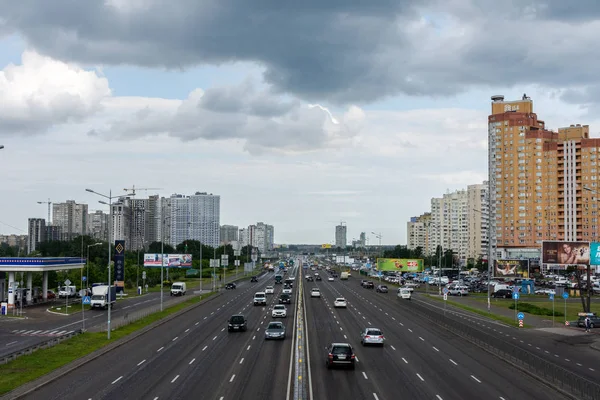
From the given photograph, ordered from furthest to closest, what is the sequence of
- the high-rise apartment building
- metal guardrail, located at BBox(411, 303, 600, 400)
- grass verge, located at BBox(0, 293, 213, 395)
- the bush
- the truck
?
the high-rise apartment building → the truck → the bush → grass verge, located at BBox(0, 293, 213, 395) → metal guardrail, located at BBox(411, 303, 600, 400)

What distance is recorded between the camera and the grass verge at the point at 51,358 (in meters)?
30.6

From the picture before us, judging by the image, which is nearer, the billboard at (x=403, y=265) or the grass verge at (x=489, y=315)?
the grass verge at (x=489, y=315)

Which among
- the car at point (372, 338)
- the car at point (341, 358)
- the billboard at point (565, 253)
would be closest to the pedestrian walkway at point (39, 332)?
the car at point (372, 338)

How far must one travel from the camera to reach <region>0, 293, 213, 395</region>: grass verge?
3056 centimetres

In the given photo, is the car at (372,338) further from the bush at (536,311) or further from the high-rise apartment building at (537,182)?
the high-rise apartment building at (537,182)

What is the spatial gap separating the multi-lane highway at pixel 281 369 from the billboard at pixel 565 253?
2911cm

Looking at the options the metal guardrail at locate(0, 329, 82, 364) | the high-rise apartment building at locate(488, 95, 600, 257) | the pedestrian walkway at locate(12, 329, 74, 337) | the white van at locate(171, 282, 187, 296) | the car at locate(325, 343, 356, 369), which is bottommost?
the white van at locate(171, 282, 187, 296)

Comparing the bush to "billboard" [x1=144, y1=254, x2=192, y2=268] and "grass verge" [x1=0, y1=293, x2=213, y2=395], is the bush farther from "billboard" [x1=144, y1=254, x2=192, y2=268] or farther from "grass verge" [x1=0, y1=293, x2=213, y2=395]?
"billboard" [x1=144, y1=254, x2=192, y2=268]

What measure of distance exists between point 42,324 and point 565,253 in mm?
60048

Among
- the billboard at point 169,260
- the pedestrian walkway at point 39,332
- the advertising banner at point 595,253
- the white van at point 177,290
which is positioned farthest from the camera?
the billboard at point 169,260

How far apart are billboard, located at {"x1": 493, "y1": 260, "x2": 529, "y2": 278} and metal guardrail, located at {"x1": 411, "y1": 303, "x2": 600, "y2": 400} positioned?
389ft

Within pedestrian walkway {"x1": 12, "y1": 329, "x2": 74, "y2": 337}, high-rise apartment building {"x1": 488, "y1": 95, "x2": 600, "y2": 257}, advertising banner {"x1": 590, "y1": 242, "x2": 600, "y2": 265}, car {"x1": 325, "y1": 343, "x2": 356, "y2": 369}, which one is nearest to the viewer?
car {"x1": 325, "y1": 343, "x2": 356, "y2": 369}

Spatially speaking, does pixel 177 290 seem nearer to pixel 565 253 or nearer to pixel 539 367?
pixel 565 253

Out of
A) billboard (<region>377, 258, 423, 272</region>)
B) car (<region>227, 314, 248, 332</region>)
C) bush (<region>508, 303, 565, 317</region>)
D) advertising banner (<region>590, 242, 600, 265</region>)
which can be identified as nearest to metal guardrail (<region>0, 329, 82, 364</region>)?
car (<region>227, 314, 248, 332</region>)
